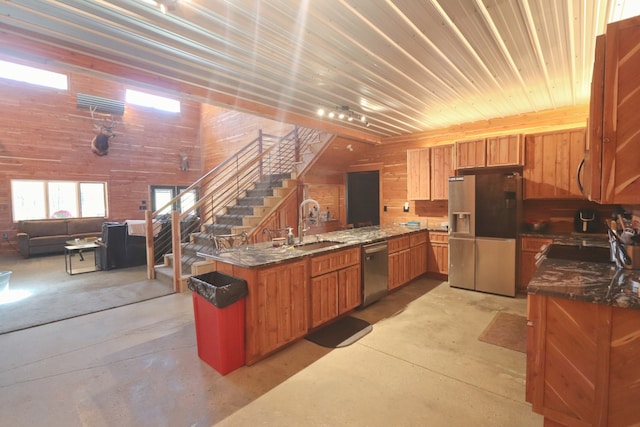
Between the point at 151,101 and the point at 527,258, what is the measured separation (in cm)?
1106

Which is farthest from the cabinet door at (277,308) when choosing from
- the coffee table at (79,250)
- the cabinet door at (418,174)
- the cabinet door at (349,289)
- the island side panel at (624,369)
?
the coffee table at (79,250)

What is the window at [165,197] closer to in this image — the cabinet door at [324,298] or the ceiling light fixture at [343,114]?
the ceiling light fixture at [343,114]

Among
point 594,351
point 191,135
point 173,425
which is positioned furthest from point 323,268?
point 191,135

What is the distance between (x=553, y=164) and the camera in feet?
13.9

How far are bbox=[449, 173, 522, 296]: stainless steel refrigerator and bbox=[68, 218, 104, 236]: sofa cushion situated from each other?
30.5ft

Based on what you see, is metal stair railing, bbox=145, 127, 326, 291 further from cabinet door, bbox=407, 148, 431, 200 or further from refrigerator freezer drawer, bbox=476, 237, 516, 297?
refrigerator freezer drawer, bbox=476, 237, 516, 297

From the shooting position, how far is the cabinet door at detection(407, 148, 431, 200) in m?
5.38

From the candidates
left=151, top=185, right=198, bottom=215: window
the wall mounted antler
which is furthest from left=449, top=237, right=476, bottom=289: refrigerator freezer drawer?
the wall mounted antler

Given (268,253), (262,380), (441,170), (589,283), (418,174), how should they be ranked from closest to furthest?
(589,283), (262,380), (268,253), (441,170), (418,174)

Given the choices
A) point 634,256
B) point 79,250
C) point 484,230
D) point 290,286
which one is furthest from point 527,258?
point 79,250

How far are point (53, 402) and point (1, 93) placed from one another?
29.7ft

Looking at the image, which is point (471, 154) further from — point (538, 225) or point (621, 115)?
point (621, 115)

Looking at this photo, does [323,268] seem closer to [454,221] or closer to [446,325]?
[446,325]

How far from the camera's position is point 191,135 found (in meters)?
10.5
